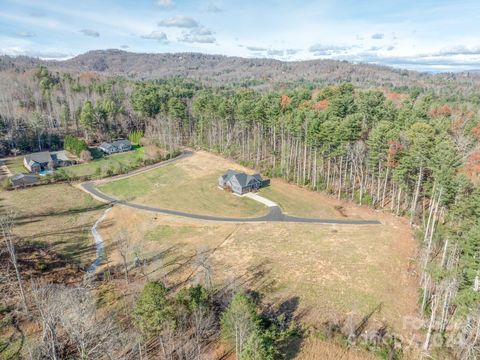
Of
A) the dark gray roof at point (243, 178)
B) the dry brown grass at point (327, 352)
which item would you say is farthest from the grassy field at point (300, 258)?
the dark gray roof at point (243, 178)

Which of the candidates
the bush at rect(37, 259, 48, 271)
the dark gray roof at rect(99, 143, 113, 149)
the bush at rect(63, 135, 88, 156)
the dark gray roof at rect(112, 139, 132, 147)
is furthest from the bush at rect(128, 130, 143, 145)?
the bush at rect(37, 259, 48, 271)

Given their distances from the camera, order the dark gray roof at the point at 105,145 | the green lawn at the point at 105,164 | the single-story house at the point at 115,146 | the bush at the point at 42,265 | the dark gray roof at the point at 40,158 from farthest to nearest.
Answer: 1. the dark gray roof at the point at 105,145
2. the single-story house at the point at 115,146
3. the dark gray roof at the point at 40,158
4. the green lawn at the point at 105,164
5. the bush at the point at 42,265

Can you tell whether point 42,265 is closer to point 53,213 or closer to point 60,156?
point 53,213

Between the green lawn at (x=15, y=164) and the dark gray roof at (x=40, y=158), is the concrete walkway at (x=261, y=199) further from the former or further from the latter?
the green lawn at (x=15, y=164)

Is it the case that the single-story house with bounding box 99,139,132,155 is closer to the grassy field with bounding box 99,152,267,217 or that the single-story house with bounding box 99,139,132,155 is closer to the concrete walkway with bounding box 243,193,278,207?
the grassy field with bounding box 99,152,267,217

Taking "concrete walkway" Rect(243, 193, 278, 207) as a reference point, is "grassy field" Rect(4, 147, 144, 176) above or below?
above

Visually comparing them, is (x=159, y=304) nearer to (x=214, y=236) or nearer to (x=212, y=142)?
(x=214, y=236)
